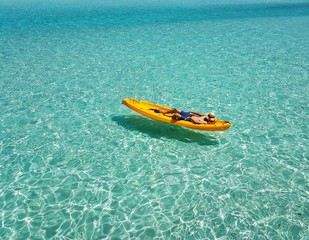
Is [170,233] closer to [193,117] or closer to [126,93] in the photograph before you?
[193,117]

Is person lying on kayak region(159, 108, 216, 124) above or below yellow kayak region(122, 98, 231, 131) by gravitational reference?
above

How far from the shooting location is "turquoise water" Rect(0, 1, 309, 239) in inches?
363

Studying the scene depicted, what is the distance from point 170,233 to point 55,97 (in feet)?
37.4

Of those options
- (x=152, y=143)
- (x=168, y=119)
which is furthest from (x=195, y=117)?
(x=152, y=143)

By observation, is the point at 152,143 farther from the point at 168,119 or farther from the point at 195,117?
the point at 195,117

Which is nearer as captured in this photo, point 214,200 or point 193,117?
point 214,200

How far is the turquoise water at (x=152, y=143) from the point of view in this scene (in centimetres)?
Result: 922

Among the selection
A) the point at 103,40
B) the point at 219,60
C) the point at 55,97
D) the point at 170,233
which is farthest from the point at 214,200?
the point at 103,40

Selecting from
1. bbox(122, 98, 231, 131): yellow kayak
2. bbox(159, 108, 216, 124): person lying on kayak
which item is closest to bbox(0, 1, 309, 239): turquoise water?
bbox(122, 98, 231, 131): yellow kayak

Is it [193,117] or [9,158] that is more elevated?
[193,117]

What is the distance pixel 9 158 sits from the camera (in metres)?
11.8

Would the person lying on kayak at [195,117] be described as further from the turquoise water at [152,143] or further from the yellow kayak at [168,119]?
the turquoise water at [152,143]

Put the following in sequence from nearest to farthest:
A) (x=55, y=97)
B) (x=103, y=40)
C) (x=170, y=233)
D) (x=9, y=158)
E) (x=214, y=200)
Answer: (x=170, y=233)
(x=214, y=200)
(x=9, y=158)
(x=55, y=97)
(x=103, y=40)

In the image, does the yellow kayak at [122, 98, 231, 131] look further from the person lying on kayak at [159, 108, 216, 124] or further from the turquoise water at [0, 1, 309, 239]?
the turquoise water at [0, 1, 309, 239]
